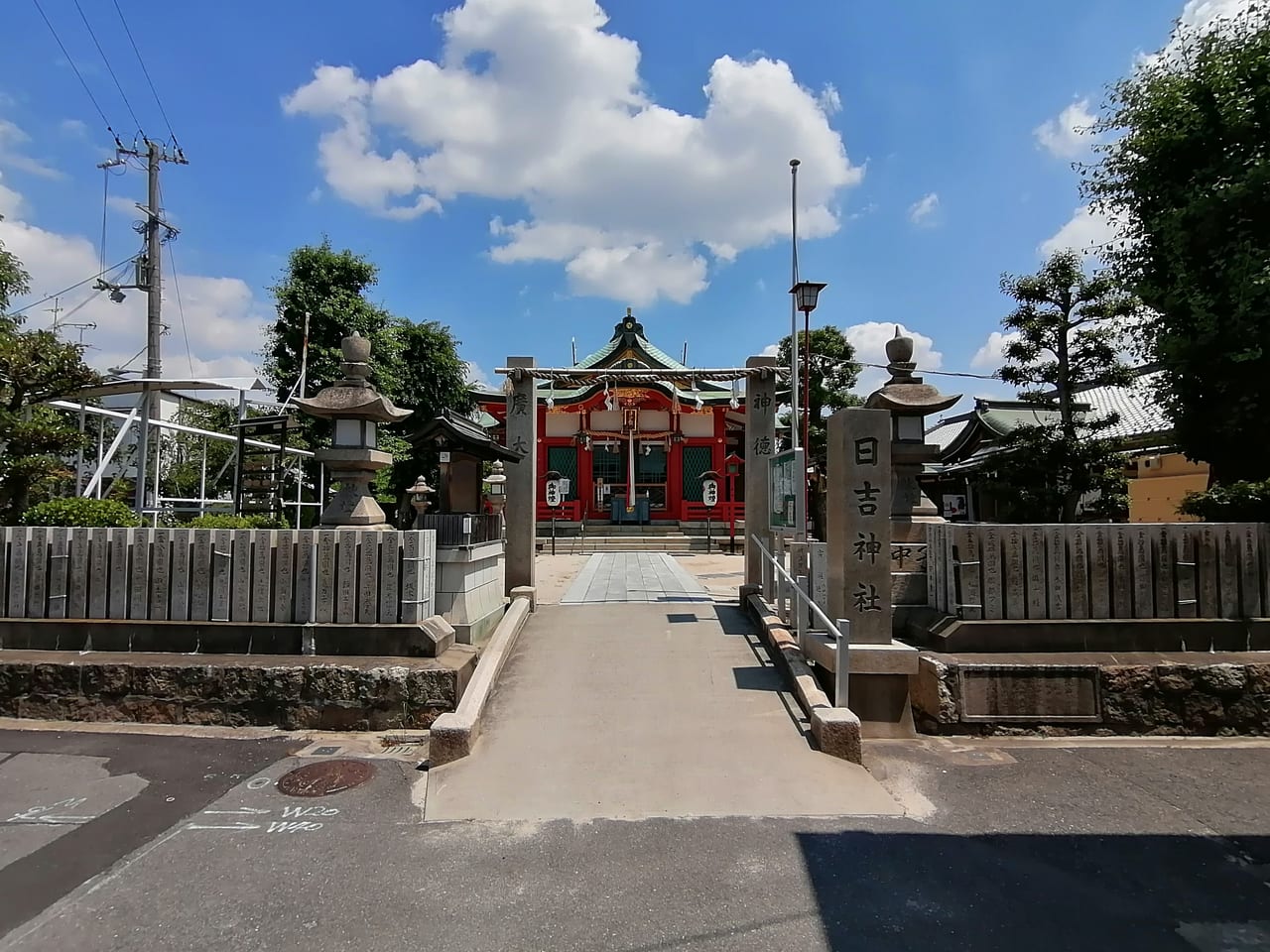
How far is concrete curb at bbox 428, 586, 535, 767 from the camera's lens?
5.11 metres

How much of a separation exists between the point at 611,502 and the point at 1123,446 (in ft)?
58.0

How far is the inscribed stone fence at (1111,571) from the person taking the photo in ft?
21.4

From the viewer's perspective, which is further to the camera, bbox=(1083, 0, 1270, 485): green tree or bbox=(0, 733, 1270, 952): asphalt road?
bbox=(1083, 0, 1270, 485): green tree

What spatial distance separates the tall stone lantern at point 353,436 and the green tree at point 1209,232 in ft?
31.7

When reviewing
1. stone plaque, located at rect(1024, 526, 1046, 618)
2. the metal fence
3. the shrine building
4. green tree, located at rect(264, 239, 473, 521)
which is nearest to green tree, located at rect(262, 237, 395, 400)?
green tree, located at rect(264, 239, 473, 521)

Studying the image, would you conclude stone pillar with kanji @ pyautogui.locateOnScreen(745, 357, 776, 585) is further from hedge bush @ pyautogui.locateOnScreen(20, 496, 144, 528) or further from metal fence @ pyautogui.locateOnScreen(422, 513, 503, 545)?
hedge bush @ pyautogui.locateOnScreen(20, 496, 144, 528)

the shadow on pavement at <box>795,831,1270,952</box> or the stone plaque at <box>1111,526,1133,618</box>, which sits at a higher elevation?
the stone plaque at <box>1111,526,1133,618</box>

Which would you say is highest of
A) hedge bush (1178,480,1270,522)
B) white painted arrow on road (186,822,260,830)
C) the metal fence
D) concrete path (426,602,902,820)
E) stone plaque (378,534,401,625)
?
hedge bush (1178,480,1270,522)

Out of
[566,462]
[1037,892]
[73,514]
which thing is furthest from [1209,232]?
[566,462]

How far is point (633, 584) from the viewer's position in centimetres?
1214

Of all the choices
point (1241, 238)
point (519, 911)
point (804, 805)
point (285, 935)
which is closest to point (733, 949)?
point (519, 911)

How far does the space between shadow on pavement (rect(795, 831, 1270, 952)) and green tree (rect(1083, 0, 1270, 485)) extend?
6078mm

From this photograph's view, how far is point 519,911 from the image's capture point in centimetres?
332

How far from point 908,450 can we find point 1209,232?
416 centimetres
